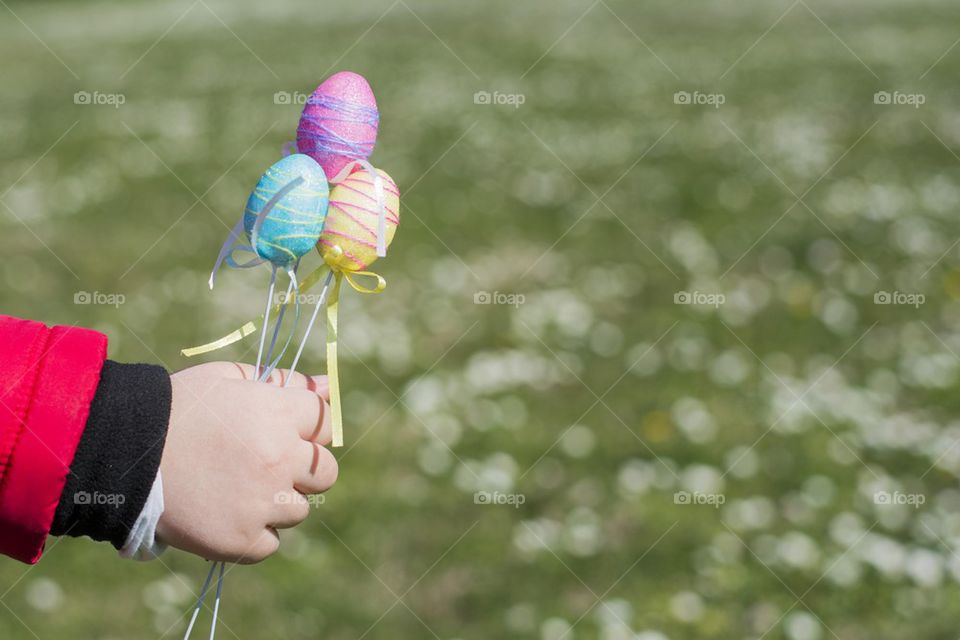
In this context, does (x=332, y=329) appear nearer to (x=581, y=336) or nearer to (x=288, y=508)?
(x=288, y=508)

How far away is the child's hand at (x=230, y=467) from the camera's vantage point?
69.2 inches

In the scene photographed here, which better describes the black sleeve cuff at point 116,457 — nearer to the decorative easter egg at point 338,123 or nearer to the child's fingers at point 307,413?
the child's fingers at point 307,413

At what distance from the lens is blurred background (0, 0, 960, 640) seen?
3.46m

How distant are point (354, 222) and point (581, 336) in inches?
134

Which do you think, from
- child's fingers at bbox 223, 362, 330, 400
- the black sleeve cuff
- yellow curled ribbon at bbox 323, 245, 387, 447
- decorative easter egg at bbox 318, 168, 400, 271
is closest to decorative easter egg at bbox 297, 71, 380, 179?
decorative easter egg at bbox 318, 168, 400, 271

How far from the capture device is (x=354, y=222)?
1901 millimetres

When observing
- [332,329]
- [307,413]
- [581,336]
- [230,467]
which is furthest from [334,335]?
[581,336]

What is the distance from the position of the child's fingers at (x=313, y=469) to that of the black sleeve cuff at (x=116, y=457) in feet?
0.81

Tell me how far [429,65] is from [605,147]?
13.7 ft

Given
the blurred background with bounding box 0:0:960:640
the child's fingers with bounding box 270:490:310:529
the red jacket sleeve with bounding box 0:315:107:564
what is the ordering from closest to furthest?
the red jacket sleeve with bounding box 0:315:107:564
the child's fingers with bounding box 270:490:310:529
the blurred background with bounding box 0:0:960:640

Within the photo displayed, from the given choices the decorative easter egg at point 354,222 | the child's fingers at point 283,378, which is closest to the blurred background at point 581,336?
the child's fingers at point 283,378

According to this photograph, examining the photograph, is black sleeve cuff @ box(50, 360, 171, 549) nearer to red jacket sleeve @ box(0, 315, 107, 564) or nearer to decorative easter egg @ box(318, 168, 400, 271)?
red jacket sleeve @ box(0, 315, 107, 564)

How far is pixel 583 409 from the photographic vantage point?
4516 millimetres

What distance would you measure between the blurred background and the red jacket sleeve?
5.65ft
